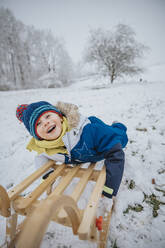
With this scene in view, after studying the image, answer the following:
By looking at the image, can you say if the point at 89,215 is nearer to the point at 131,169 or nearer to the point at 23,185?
the point at 23,185

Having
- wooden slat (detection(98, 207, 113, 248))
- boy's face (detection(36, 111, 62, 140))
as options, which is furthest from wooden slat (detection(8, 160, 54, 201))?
wooden slat (detection(98, 207, 113, 248))

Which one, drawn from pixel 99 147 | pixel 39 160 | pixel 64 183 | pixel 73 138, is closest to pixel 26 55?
pixel 39 160

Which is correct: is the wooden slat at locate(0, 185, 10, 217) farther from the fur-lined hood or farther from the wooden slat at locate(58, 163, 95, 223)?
the fur-lined hood

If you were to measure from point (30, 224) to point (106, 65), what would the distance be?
1223 centimetres

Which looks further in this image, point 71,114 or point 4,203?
point 71,114

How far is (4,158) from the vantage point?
9.12ft

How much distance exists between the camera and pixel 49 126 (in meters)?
1.31

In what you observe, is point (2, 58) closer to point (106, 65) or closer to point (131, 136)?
point (106, 65)

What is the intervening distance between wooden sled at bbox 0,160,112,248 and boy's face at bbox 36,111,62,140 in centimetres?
47

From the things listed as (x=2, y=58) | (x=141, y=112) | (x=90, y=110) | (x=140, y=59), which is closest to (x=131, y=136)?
(x=141, y=112)

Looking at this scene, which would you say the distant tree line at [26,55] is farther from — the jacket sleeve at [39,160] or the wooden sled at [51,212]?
the wooden sled at [51,212]

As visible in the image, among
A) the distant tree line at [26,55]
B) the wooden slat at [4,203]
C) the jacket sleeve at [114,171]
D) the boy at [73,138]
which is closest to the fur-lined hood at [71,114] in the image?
the boy at [73,138]

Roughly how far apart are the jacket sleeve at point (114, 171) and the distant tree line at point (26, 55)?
41.4 ft

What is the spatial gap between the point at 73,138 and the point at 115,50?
1145cm
